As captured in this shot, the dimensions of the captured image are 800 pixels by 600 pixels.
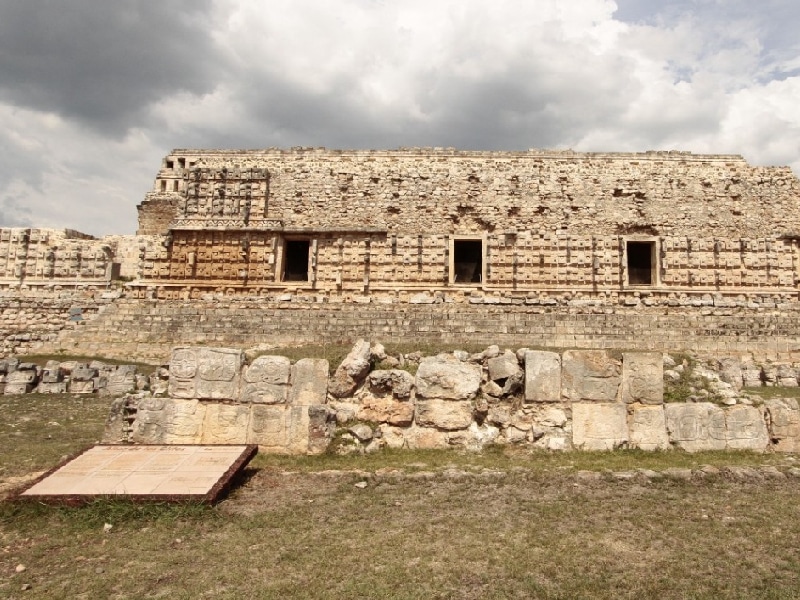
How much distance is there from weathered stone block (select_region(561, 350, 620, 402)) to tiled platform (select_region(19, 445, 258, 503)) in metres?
4.64

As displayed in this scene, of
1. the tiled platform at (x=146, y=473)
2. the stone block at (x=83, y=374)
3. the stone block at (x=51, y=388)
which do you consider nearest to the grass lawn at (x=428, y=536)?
the tiled platform at (x=146, y=473)

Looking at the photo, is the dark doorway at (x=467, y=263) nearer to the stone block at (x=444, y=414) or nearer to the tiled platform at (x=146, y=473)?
the stone block at (x=444, y=414)

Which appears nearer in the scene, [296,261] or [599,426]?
[599,426]

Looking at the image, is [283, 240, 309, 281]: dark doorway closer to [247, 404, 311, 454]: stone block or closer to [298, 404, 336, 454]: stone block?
[247, 404, 311, 454]: stone block

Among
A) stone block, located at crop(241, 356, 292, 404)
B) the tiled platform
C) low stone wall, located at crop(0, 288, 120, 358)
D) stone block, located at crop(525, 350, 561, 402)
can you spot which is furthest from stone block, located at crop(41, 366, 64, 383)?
stone block, located at crop(525, 350, 561, 402)

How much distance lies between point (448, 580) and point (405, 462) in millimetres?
3186

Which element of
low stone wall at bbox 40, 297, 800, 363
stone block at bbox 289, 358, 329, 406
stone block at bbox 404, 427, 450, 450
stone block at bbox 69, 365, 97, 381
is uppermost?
low stone wall at bbox 40, 297, 800, 363

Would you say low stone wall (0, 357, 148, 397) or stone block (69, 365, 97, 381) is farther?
stone block (69, 365, 97, 381)

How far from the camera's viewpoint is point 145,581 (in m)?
4.24

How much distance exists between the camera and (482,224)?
23.4 m

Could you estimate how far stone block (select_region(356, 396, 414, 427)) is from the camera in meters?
8.17

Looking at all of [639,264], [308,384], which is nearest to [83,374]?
[308,384]

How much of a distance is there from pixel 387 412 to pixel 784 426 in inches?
234

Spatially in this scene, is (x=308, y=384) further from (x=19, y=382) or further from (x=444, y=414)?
(x=19, y=382)
